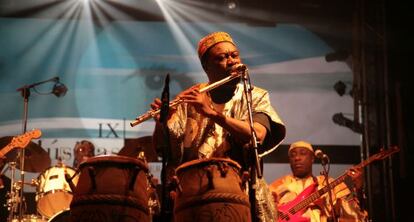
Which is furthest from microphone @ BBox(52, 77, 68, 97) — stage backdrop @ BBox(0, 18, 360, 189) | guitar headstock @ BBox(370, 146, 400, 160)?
guitar headstock @ BBox(370, 146, 400, 160)

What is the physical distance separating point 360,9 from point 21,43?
17.5 ft

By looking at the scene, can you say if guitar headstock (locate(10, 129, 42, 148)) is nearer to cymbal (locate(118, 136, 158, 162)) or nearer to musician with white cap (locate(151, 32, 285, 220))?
cymbal (locate(118, 136, 158, 162))

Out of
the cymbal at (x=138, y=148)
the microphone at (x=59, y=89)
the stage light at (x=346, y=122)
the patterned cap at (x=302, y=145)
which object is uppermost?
the microphone at (x=59, y=89)

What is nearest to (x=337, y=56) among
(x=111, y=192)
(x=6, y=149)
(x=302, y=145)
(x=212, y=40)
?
(x=302, y=145)

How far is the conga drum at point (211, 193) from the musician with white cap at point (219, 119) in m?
→ 0.31

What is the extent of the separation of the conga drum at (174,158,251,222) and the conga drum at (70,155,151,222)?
25 centimetres

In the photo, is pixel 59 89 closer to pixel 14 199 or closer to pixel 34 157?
pixel 34 157

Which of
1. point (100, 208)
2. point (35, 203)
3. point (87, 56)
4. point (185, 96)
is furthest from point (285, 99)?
point (100, 208)

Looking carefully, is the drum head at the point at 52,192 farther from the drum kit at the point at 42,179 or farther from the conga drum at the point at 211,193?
the conga drum at the point at 211,193

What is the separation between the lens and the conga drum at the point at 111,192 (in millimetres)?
3775

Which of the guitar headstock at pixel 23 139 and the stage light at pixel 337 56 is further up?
the stage light at pixel 337 56

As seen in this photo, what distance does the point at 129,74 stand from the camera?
9.77m

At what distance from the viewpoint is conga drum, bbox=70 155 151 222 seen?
3.78m

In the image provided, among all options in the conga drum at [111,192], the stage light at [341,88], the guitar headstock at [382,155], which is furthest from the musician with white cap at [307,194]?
the conga drum at [111,192]
